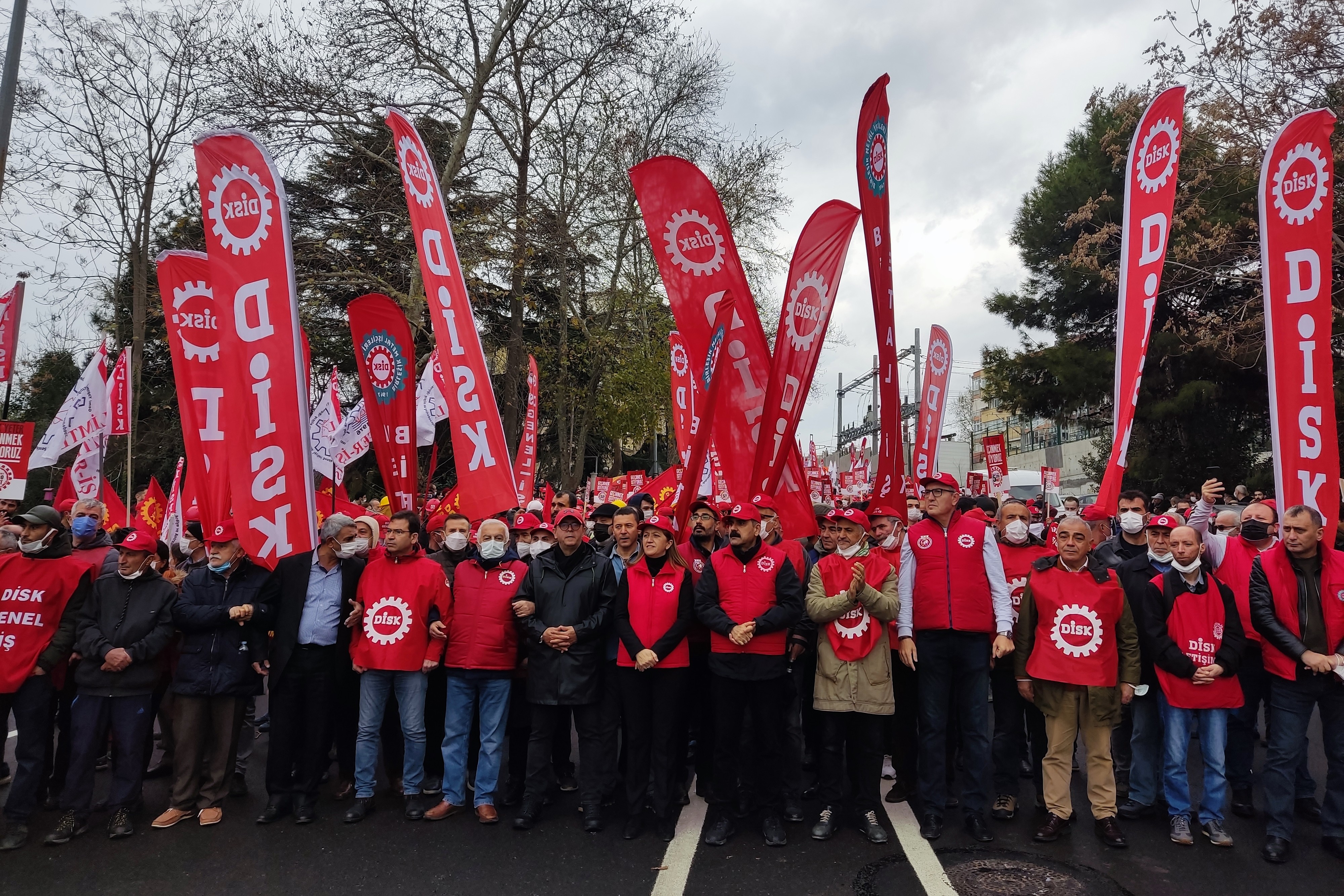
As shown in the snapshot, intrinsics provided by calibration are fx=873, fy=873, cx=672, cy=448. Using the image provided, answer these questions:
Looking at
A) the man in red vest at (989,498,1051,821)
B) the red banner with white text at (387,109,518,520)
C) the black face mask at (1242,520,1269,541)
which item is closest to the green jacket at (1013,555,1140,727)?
the man in red vest at (989,498,1051,821)

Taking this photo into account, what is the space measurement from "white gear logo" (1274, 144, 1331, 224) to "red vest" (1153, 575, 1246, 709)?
2.75 m

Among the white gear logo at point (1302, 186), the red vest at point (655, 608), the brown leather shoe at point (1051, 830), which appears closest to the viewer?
the brown leather shoe at point (1051, 830)

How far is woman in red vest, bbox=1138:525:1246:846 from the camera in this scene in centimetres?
514

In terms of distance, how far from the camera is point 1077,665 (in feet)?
17.2

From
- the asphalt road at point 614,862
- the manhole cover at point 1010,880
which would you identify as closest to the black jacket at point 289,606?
the asphalt road at point 614,862

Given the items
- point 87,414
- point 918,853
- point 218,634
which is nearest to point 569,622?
point 218,634

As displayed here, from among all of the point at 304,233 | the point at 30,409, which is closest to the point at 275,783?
the point at 304,233

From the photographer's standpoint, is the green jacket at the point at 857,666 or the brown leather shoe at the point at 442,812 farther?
the brown leather shoe at the point at 442,812

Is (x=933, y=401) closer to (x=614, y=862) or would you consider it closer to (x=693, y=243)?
(x=693, y=243)

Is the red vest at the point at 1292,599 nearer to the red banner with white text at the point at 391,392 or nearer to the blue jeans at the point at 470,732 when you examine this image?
the blue jeans at the point at 470,732

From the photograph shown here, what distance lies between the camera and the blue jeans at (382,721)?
5637 millimetres

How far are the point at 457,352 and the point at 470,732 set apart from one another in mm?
2784

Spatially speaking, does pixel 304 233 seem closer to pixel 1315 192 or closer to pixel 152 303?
pixel 152 303

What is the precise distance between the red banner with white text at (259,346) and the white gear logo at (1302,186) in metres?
6.85
